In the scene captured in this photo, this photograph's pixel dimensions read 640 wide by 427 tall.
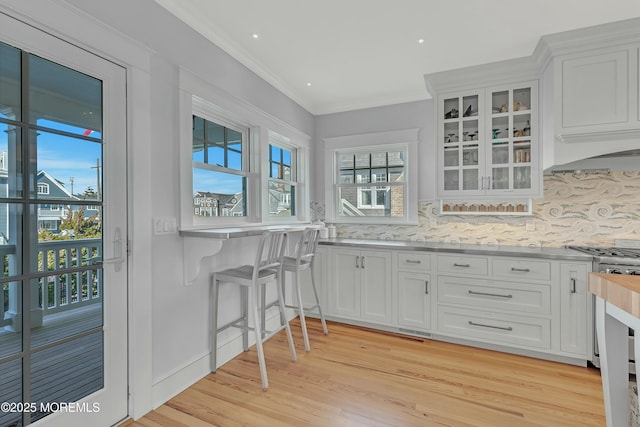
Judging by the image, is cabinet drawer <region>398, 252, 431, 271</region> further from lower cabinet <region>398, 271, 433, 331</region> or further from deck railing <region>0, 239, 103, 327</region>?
deck railing <region>0, 239, 103, 327</region>

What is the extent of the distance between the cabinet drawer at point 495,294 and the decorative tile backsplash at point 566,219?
0.69 m

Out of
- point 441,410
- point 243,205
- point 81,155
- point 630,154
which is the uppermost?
point 630,154

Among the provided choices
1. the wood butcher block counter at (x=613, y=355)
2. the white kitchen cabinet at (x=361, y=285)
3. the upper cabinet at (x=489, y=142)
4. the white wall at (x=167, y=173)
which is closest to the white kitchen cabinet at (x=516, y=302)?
the white kitchen cabinet at (x=361, y=285)

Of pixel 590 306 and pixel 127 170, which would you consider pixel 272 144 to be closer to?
pixel 127 170

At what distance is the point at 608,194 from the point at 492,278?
137cm

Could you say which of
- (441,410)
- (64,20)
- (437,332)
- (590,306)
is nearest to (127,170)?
(64,20)

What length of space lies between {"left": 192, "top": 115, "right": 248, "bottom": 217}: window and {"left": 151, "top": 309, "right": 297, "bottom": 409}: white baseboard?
3.66ft

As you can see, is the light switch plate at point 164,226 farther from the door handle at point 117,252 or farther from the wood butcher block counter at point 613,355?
the wood butcher block counter at point 613,355

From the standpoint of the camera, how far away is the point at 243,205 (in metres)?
3.02

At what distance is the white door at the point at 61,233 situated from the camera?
140cm

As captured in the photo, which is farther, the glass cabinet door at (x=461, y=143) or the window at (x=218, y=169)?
the glass cabinet door at (x=461, y=143)

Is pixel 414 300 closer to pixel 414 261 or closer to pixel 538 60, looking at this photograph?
pixel 414 261

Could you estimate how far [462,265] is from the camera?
2.92 meters

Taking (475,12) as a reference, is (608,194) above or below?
below
